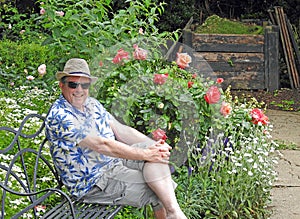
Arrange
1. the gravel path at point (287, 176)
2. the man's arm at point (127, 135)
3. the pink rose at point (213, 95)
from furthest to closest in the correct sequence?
the gravel path at point (287, 176) → the pink rose at point (213, 95) → the man's arm at point (127, 135)

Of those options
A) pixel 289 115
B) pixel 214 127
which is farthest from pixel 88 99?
pixel 289 115

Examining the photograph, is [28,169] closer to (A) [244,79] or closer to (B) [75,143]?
(B) [75,143]

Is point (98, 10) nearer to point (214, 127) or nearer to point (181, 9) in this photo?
point (214, 127)

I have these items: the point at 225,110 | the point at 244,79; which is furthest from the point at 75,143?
the point at 244,79

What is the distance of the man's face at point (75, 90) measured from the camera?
10.8ft

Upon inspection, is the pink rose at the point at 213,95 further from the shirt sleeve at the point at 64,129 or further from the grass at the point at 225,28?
the grass at the point at 225,28

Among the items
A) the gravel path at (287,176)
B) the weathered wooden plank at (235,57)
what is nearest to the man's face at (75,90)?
the gravel path at (287,176)

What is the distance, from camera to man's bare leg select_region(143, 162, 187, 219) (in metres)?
3.30

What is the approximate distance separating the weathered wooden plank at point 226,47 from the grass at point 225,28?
42 cm

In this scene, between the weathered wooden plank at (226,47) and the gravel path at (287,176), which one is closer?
the gravel path at (287,176)

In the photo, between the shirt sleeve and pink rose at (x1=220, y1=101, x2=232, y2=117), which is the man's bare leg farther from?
pink rose at (x1=220, y1=101, x2=232, y2=117)

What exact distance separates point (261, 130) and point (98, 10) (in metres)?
1.74

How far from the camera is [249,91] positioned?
9.40m

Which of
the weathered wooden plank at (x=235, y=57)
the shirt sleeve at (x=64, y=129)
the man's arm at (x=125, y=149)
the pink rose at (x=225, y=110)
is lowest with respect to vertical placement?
the weathered wooden plank at (x=235, y=57)
